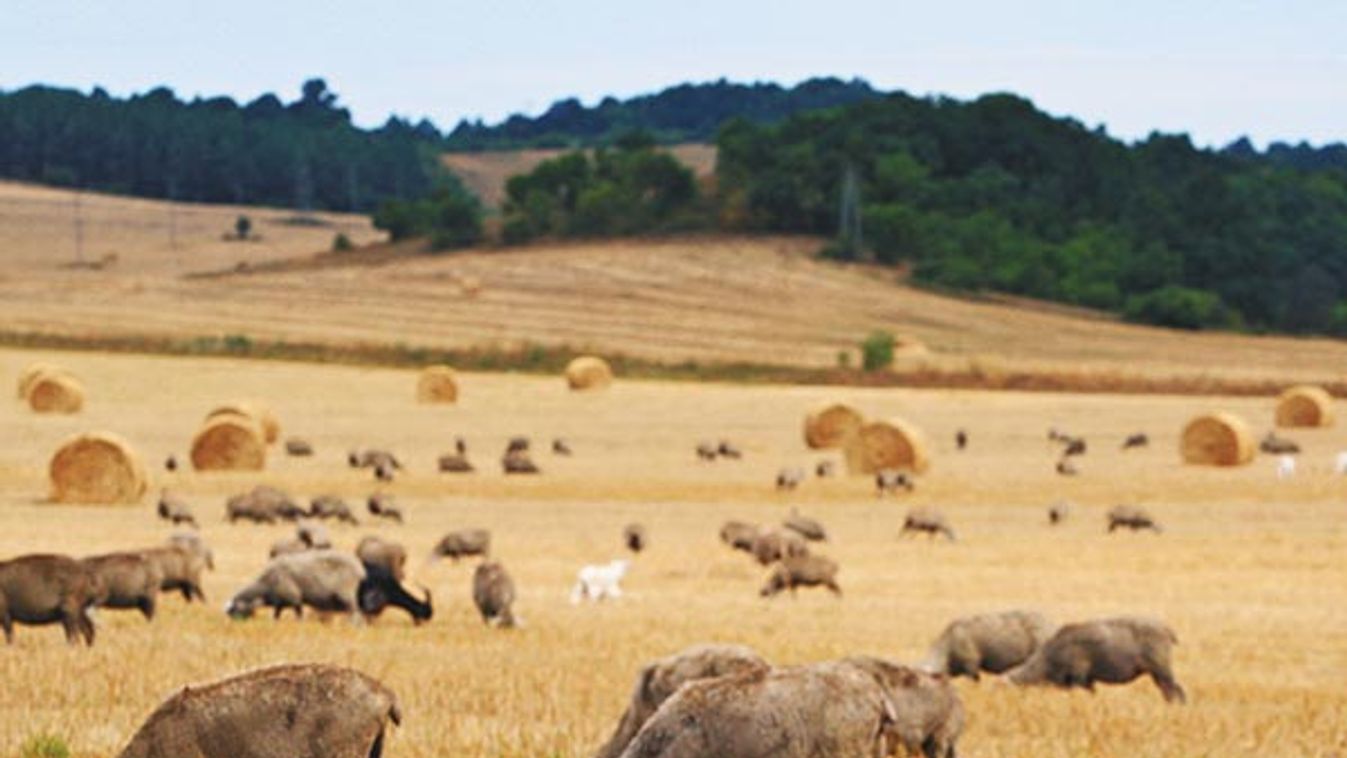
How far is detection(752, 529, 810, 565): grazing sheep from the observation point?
29062 mm

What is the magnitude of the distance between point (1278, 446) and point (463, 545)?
23.9 m

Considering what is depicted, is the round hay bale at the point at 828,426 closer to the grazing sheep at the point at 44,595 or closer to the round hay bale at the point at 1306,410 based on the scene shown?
the round hay bale at the point at 1306,410

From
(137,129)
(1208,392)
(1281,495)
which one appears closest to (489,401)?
(1208,392)

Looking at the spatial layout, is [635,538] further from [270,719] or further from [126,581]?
[270,719]

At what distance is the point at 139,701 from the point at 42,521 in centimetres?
1876

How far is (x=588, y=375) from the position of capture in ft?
212

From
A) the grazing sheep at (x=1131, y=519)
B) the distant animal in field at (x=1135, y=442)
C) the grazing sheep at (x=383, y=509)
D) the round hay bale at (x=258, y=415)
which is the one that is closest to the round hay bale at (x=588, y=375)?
the round hay bale at (x=258, y=415)

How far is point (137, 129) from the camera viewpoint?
499 feet

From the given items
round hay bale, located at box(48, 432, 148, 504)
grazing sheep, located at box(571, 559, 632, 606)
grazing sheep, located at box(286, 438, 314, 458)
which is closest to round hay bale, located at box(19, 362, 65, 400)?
grazing sheep, located at box(286, 438, 314, 458)

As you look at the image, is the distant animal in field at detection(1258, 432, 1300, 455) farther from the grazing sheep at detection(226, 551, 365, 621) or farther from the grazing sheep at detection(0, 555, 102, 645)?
the grazing sheep at detection(0, 555, 102, 645)

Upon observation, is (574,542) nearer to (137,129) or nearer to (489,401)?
(489,401)

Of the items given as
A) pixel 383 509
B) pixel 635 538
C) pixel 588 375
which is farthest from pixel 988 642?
pixel 588 375

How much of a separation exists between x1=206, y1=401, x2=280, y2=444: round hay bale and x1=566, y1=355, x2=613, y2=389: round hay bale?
1555 cm

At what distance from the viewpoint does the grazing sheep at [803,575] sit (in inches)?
1016
